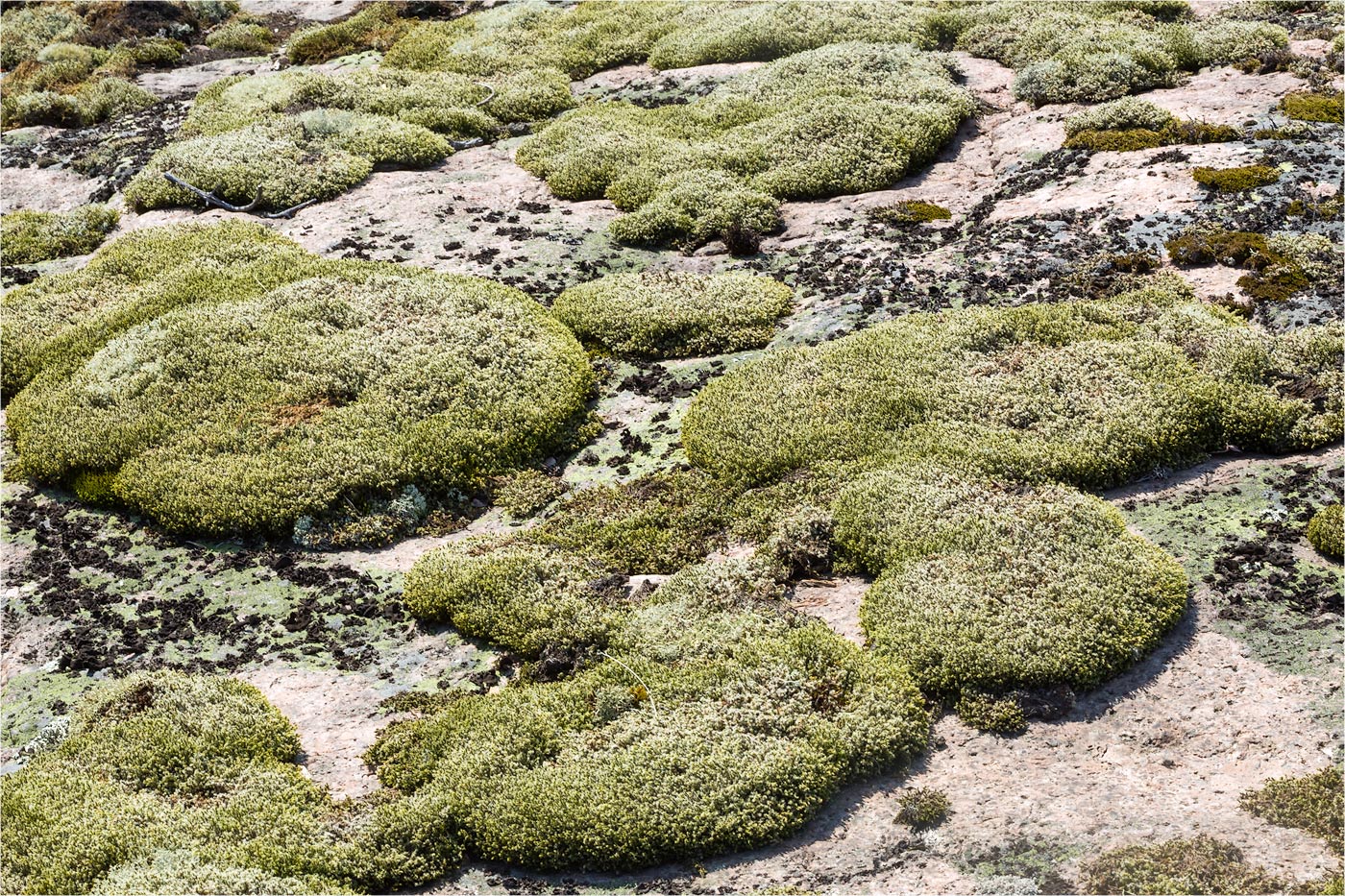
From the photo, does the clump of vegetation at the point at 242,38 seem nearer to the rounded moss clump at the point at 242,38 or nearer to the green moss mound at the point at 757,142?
the rounded moss clump at the point at 242,38

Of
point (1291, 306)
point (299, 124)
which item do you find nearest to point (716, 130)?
point (299, 124)

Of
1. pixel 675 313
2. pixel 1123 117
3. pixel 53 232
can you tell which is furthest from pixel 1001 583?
pixel 53 232

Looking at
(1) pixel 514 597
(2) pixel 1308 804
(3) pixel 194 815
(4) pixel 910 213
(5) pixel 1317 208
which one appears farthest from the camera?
(4) pixel 910 213

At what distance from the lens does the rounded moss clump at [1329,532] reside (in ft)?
48.2

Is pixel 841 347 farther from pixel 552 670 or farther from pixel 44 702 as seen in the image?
pixel 44 702

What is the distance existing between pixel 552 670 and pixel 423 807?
2.50m

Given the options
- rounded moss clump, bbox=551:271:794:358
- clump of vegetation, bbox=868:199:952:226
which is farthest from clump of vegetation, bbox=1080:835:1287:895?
clump of vegetation, bbox=868:199:952:226

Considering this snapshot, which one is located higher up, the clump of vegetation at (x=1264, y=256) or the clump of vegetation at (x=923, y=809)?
the clump of vegetation at (x=1264, y=256)

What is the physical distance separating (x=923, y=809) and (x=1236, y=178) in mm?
17024

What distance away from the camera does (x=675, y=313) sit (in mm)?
22109

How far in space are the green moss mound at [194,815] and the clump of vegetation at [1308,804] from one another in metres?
8.21

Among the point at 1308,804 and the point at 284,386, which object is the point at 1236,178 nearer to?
the point at 1308,804

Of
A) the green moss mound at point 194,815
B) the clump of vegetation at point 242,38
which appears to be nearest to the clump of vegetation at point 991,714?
the green moss mound at point 194,815

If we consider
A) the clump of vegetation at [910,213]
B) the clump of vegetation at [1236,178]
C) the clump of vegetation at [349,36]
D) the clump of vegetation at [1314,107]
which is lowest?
the clump of vegetation at [910,213]
